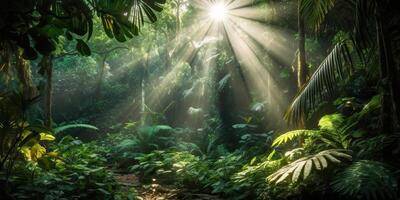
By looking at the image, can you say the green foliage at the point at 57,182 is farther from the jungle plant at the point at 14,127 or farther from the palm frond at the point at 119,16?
the palm frond at the point at 119,16

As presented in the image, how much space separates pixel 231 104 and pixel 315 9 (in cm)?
800

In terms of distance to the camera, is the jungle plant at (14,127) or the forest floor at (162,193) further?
the forest floor at (162,193)

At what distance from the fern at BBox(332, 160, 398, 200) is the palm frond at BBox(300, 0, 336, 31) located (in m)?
2.18

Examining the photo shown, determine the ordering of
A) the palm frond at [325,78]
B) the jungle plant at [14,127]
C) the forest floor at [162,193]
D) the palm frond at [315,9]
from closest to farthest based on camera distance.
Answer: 1. the jungle plant at [14,127]
2. the palm frond at [325,78]
3. the palm frond at [315,9]
4. the forest floor at [162,193]

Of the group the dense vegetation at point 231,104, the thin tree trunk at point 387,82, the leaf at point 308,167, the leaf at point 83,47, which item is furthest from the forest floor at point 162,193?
the leaf at point 83,47

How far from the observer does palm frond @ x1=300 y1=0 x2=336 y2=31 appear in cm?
520

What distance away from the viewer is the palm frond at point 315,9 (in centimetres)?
520

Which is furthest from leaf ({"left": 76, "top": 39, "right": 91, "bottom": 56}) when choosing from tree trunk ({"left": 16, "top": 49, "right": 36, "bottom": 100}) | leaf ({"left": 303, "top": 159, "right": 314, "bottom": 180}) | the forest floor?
tree trunk ({"left": 16, "top": 49, "right": 36, "bottom": 100})

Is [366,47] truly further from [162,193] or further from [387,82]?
[162,193]

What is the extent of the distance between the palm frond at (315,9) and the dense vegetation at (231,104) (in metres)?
0.02

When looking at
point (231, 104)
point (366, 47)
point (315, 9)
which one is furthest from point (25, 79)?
point (231, 104)

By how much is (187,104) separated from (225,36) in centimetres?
513

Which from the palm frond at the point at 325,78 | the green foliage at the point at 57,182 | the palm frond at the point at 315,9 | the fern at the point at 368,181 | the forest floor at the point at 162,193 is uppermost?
the palm frond at the point at 315,9

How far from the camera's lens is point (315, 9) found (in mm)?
5328
